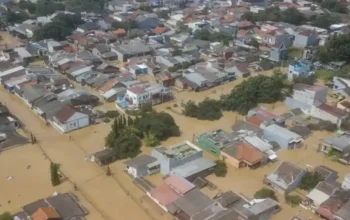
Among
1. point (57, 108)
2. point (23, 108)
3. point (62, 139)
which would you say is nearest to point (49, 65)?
point (23, 108)

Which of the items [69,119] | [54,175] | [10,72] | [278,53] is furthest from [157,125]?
[278,53]

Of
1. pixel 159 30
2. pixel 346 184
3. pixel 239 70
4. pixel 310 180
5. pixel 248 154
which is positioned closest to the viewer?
pixel 346 184

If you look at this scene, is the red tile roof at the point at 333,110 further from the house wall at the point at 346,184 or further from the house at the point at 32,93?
the house at the point at 32,93

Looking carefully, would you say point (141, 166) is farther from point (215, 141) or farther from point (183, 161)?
point (215, 141)

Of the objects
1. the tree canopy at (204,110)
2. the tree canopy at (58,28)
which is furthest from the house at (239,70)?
the tree canopy at (58,28)

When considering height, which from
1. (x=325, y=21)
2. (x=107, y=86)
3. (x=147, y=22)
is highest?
(x=325, y=21)

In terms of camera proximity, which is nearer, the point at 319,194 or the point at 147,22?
the point at 319,194
